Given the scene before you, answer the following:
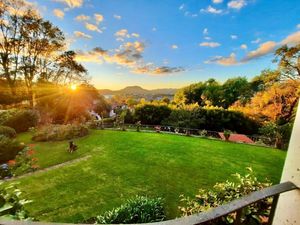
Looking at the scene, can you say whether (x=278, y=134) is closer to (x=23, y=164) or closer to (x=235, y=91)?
(x=23, y=164)

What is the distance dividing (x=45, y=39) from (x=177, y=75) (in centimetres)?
780

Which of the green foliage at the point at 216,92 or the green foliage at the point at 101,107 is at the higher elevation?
the green foliage at the point at 216,92

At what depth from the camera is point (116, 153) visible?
281 inches

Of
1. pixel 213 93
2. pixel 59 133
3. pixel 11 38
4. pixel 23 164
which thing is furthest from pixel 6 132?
pixel 213 93

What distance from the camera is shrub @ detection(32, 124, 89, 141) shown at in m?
8.85

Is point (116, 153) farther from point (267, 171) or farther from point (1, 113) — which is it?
point (1, 113)

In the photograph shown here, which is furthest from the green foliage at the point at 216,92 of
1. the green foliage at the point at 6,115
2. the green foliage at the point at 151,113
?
the green foliage at the point at 6,115

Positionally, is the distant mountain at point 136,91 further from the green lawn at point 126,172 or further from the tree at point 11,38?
the green lawn at point 126,172

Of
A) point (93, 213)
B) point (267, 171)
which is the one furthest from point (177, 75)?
point (93, 213)

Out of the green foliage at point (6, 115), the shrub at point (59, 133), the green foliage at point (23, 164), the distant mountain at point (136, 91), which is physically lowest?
the green foliage at point (23, 164)

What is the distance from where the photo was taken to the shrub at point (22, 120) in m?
10.1

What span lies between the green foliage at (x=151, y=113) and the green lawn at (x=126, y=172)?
4.79m

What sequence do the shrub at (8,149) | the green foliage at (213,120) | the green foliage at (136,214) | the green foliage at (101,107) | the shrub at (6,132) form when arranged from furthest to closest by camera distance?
the green foliage at (101,107) < the green foliage at (213,120) < the shrub at (6,132) < the shrub at (8,149) < the green foliage at (136,214)

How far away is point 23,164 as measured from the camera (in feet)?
19.2
